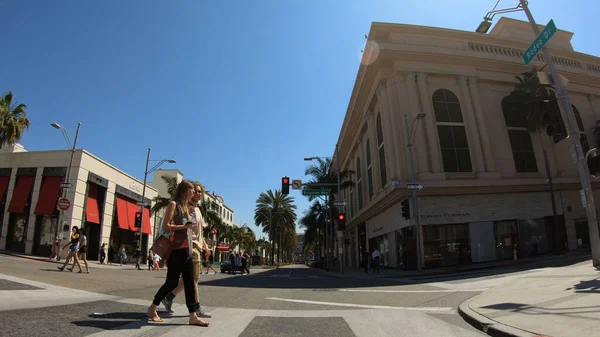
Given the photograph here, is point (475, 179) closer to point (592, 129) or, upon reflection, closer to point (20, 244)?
point (592, 129)

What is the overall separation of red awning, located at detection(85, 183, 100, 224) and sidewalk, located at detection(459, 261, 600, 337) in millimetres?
28183

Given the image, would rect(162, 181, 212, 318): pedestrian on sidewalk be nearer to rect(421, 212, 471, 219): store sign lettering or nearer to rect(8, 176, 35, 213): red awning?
rect(421, 212, 471, 219): store sign lettering

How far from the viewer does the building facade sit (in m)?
25.8

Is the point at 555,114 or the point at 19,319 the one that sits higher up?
the point at 555,114

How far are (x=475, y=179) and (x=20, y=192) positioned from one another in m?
33.8

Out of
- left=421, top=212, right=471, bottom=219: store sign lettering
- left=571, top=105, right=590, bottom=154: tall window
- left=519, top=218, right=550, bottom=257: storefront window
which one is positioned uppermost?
left=571, top=105, right=590, bottom=154: tall window

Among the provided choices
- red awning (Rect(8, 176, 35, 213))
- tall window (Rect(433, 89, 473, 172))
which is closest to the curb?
tall window (Rect(433, 89, 473, 172))

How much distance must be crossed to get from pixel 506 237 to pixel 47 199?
3342cm

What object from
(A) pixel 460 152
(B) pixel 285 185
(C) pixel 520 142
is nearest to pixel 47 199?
(B) pixel 285 185

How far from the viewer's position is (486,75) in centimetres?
2934

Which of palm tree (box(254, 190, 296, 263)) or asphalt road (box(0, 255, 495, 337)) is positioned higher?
palm tree (box(254, 190, 296, 263))

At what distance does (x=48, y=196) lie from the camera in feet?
85.5

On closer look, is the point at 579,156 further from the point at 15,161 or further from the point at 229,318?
the point at 15,161

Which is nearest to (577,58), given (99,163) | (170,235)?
(170,235)
